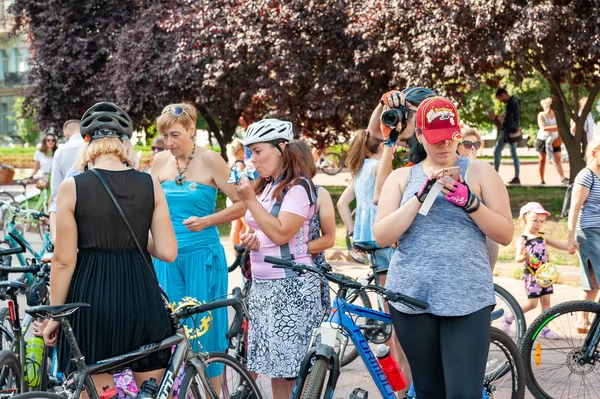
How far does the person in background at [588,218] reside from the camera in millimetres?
6773

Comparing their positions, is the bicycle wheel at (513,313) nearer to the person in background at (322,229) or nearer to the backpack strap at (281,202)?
the person in background at (322,229)

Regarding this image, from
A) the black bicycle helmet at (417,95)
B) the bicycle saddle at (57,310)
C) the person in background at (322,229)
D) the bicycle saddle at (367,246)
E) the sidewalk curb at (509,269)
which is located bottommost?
the sidewalk curb at (509,269)

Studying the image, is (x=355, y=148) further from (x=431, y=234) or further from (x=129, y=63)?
(x=129, y=63)

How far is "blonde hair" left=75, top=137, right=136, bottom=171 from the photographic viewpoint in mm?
3869

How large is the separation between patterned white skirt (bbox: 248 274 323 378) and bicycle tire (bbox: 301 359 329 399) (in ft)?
2.30

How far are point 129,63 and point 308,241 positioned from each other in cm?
1530

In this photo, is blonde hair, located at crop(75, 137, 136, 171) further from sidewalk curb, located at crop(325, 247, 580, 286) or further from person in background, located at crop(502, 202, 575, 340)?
sidewalk curb, located at crop(325, 247, 580, 286)

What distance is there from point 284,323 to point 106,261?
3.74ft

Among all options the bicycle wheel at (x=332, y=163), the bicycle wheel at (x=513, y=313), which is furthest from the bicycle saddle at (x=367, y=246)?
the bicycle wheel at (x=332, y=163)

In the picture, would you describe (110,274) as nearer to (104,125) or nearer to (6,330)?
(104,125)

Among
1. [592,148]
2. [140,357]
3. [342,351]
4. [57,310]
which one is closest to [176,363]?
[140,357]

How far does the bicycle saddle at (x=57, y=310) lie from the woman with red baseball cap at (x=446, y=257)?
4.21 ft

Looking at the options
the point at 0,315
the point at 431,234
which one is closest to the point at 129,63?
the point at 0,315

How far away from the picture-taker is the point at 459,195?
357cm
